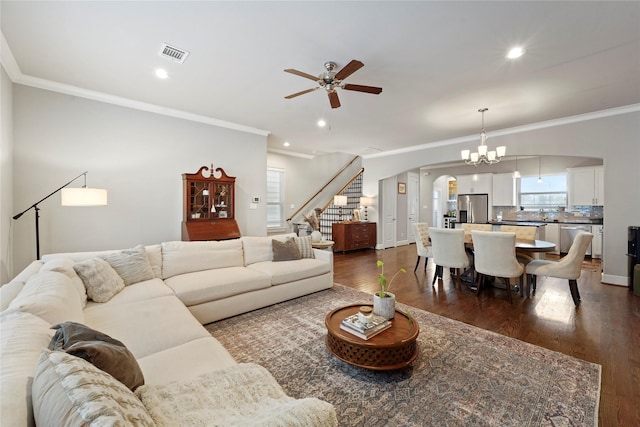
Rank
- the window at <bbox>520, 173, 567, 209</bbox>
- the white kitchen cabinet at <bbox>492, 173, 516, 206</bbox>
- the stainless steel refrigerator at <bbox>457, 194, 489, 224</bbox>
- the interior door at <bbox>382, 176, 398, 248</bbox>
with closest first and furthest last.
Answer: the window at <bbox>520, 173, 567, 209</bbox>, the white kitchen cabinet at <bbox>492, 173, 516, 206</bbox>, the interior door at <bbox>382, 176, 398, 248</bbox>, the stainless steel refrigerator at <bbox>457, 194, 489, 224</bbox>

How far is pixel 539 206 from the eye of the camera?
7.38 metres

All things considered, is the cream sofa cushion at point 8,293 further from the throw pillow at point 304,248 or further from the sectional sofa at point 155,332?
the throw pillow at point 304,248

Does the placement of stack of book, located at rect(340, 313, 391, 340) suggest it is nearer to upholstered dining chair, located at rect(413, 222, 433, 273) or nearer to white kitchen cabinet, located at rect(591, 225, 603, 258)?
upholstered dining chair, located at rect(413, 222, 433, 273)

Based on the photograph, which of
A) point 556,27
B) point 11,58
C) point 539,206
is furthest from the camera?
point 539,206

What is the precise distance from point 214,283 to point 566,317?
3.94 m

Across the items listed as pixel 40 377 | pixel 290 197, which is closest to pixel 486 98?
pixel 40 377

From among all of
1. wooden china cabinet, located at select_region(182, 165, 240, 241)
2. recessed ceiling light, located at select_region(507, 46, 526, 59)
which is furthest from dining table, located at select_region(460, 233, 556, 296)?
wooden china cabinet, located at select_region(182, 165, 240, 241)

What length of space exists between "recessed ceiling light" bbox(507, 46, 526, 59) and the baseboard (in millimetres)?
3993

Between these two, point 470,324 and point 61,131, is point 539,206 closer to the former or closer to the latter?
point 470,324

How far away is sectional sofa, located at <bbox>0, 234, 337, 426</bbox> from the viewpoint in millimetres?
785

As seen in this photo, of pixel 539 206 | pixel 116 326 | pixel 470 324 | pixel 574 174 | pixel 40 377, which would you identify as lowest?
pixel 470 324

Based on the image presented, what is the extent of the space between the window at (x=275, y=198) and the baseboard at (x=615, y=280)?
648 cm

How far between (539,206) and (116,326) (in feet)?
30.5

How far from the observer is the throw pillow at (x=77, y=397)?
0.68m
